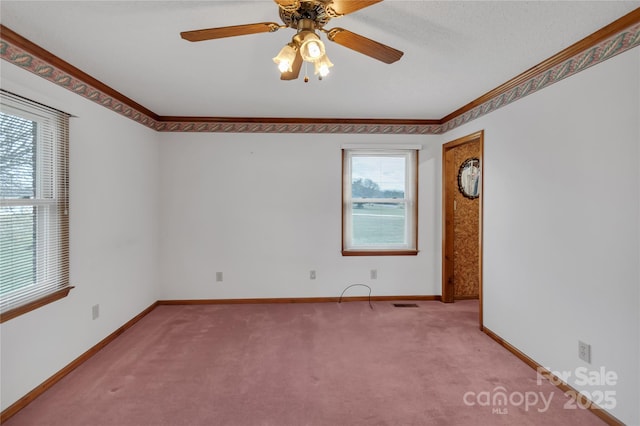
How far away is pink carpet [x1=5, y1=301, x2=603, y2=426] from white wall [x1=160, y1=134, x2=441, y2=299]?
68 cm

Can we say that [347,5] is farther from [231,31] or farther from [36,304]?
[36,304]

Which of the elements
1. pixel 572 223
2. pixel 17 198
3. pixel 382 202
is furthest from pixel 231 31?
pixel 382 202

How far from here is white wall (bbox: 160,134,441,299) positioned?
402 centimetres

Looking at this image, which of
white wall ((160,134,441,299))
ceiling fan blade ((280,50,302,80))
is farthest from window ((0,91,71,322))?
ceiling fan blade ((280,50,302,80))

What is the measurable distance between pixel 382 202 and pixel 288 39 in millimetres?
2649

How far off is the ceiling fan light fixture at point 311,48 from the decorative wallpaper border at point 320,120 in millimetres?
1850

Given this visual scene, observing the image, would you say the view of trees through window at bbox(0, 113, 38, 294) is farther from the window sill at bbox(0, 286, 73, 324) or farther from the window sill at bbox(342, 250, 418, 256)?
the window sill at bbox(342, 250, 418, 256)

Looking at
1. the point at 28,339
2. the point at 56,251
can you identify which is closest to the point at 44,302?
the point at 28,339

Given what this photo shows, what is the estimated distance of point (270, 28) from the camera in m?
1.44

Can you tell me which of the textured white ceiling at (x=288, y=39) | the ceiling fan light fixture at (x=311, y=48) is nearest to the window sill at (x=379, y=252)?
the textured white ceiling at (x=288, y=39)

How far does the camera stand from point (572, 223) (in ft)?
7.11

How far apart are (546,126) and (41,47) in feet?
12.3

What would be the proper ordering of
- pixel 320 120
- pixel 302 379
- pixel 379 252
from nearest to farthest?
pixel 302 379
pixel 320 120
pixel 379 252

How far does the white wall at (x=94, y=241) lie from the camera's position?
205 cm
